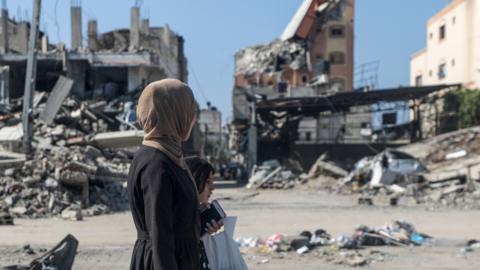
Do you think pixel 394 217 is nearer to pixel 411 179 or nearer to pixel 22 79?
pixel 411 179

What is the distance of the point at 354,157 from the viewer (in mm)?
40656

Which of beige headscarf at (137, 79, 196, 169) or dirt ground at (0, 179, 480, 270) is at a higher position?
beige headscarf at (137, 79, 196, 169)

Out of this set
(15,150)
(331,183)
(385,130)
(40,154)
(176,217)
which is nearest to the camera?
(176,217)

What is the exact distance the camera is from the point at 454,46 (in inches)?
1716

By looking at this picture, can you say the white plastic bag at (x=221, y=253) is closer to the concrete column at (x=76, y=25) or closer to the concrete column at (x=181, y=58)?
the concrete column at (x=76, y=25)

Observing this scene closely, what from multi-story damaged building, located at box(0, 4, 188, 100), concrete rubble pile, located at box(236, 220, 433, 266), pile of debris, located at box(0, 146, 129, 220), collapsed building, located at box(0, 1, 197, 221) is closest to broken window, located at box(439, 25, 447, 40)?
collapsed building, located at box(0, 1, 197, 221)

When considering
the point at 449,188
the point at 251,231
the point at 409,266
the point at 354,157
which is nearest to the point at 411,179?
the point at 449,188

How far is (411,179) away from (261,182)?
29.2 ft

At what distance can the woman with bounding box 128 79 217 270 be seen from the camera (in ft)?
8.76

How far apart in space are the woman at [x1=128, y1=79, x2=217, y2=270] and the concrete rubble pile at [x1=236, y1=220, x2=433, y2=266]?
278 inches

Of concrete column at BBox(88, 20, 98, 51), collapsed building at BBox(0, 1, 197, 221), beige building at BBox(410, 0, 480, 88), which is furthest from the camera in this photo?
concrete column at BBox(88, 20, 98, 51)

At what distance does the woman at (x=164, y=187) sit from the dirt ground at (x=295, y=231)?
6.54 meters

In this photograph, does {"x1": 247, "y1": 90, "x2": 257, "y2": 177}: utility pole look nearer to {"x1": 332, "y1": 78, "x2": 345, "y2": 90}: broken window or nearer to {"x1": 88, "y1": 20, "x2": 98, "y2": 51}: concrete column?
{"x1": 88, "y1": 20, "x2": 98, "y2": 51}: concrete column

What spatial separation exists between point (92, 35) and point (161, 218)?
43.2m
